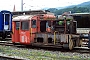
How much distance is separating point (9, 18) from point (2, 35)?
2009mm

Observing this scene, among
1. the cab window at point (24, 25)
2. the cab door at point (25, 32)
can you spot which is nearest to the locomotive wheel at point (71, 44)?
the cab door at point (25, 32)

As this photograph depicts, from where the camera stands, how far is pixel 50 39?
1470 cm

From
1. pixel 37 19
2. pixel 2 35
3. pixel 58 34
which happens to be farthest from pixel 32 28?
pixel 2 35

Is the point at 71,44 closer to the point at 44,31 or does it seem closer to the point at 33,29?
the point at 44,31

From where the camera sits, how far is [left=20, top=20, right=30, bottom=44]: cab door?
50.4 ft

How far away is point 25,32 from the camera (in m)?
15.5

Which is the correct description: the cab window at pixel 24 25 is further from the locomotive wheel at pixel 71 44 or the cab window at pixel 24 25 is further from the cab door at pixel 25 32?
the locomotive wheel at pixel 71 44

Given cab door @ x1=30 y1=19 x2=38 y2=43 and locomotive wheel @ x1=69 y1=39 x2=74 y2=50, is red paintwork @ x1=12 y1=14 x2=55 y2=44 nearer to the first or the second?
cab door @ x1=30 y1=19 x2=38 y2=43

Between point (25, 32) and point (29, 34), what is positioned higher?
point (25, 32)

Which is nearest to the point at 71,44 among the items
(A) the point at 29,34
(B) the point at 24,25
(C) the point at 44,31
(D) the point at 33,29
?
(C) the point at 44,31

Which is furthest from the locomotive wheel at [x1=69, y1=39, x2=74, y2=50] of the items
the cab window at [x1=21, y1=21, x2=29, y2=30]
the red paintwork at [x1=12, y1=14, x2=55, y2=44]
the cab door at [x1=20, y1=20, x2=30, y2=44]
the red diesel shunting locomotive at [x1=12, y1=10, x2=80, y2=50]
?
the cab window at [x1=21, y1=21, x2=29, y2=30]

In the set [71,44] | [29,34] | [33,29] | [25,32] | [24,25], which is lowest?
[71,44]

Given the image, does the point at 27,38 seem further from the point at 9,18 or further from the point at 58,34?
the point at 9,18

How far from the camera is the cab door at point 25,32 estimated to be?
15367 millimetres
